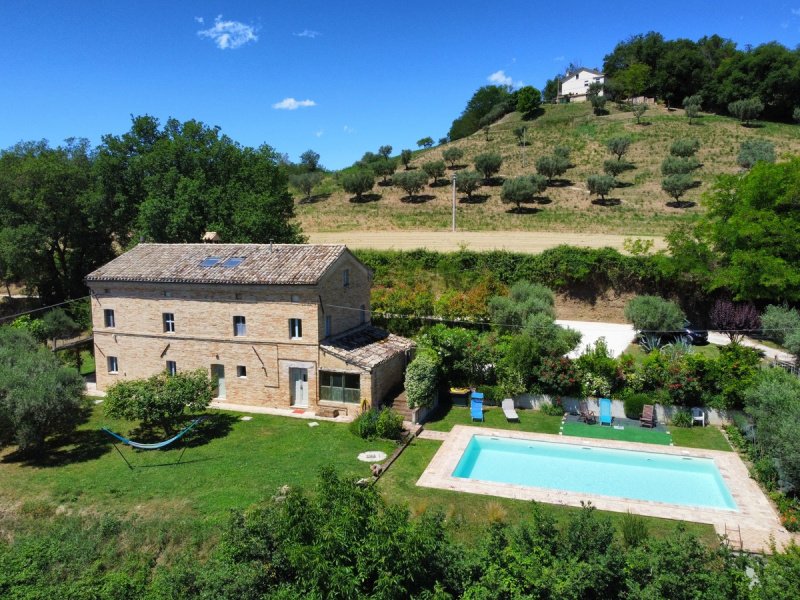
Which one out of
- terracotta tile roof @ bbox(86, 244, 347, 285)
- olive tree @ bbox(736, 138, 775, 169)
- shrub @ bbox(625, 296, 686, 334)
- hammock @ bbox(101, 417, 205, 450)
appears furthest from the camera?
olive tree @ bbox(736, 138, 775, 169)

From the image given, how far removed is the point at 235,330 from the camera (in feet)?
79.2

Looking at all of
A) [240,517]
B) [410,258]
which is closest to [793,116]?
[410,258]

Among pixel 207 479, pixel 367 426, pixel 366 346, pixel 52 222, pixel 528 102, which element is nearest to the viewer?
pixel 207 479

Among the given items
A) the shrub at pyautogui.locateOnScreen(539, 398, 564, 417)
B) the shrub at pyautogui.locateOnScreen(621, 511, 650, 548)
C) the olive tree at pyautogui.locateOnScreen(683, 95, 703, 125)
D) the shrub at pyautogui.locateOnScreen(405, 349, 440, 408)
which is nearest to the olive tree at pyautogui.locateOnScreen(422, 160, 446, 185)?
the olive tree at pyautogui.locateOnScreen(683, 95, 703, 125)

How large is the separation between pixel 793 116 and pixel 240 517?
97838 millimetres

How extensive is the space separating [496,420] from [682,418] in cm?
701

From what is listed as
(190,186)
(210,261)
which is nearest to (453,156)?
(190,186)

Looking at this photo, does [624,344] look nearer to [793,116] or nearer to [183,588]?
[183,588]

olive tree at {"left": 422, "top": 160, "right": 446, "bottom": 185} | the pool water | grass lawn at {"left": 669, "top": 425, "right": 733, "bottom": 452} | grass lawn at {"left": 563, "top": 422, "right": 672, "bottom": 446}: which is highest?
olive tree at {"left": 422, "top": 160, "right": 446, "bottom": 185}

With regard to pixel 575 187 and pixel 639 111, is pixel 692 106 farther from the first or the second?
pixel 575 187

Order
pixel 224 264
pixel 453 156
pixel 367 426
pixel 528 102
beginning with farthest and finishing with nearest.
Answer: pixel 528 102 → pixel 453 156 → pixel 224 264 → pixel 367 426

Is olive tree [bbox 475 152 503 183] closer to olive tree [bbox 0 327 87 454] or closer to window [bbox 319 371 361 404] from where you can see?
window [bbox 319 371 361 404]

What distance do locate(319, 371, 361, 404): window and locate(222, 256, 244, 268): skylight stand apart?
21.2 feet

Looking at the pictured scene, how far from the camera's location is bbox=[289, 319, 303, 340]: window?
23.1 metres
